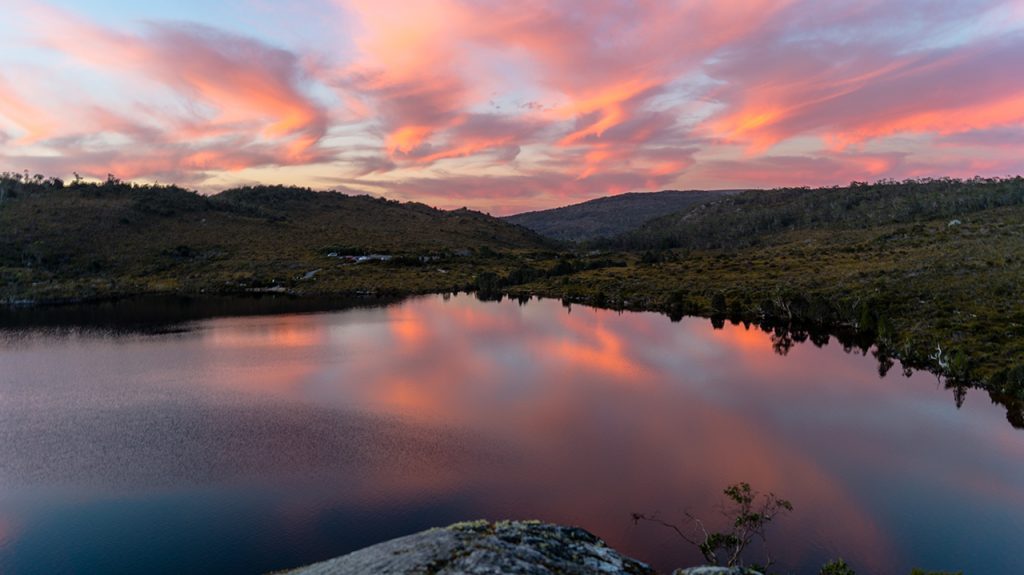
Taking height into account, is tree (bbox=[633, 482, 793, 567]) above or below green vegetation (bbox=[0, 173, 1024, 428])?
below

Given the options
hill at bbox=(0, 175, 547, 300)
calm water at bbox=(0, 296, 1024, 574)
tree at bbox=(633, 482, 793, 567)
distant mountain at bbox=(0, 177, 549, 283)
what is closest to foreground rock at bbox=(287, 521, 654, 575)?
tree at bbox=(633, 482, 793, 567)

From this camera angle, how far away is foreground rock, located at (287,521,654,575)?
42.0ft

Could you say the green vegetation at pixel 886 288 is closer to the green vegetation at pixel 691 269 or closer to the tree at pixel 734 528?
the green vegetation at pixel 691 269

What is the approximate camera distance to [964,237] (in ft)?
367

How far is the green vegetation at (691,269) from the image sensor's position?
204 feet

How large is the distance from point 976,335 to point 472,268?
383 feet

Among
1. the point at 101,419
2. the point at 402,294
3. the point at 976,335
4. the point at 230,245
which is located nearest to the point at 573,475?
the point at 101,419

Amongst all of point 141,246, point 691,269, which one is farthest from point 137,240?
point 691,269

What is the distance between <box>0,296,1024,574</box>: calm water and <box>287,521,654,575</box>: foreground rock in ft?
33.5

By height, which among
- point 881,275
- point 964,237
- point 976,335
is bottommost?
point 976,335

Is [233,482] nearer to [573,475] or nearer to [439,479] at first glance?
[439,479]

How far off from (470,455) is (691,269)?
105m

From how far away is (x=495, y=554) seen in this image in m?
13.0

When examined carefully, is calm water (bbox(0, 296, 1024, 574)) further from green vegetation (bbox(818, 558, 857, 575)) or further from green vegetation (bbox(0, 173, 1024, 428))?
green vegetation (bbox(0, 173, 1024, 428))
